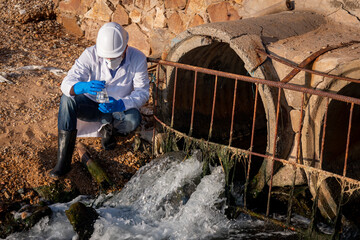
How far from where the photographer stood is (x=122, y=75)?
16.9 feet

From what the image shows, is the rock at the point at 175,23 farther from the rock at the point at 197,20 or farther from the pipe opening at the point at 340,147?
the pipe opening at the point at 340,147

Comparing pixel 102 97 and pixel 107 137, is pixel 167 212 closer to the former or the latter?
A: pixel 107 137

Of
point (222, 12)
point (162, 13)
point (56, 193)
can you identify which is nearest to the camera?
point (56, 193)

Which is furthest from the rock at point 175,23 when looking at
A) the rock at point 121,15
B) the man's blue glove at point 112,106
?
the man's blue glove at point 112,106

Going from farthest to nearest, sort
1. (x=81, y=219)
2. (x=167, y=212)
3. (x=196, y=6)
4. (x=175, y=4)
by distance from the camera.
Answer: (x=175, y=4) → (x=196, y=6) → (x=167, y=212) → (x=81, y=219)

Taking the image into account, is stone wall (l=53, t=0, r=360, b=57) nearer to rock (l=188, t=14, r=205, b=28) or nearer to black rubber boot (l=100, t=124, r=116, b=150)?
rock (l=188, t=14, r=205, b=28)

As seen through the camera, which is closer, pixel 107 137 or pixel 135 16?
pixel 107 137

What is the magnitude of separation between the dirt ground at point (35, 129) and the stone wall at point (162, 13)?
0.55 m

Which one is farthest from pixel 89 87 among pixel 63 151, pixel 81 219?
pixel 81 219

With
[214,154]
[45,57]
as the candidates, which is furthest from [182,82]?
[45,57]

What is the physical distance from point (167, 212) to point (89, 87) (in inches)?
54.9

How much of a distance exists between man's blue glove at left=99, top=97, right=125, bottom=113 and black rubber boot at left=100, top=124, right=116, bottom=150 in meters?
0.37

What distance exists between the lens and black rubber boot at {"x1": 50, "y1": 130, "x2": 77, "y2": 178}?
4902mm

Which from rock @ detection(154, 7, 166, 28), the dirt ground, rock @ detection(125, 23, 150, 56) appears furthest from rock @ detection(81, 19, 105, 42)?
rock @ detection(154, 7, 166, 28)
